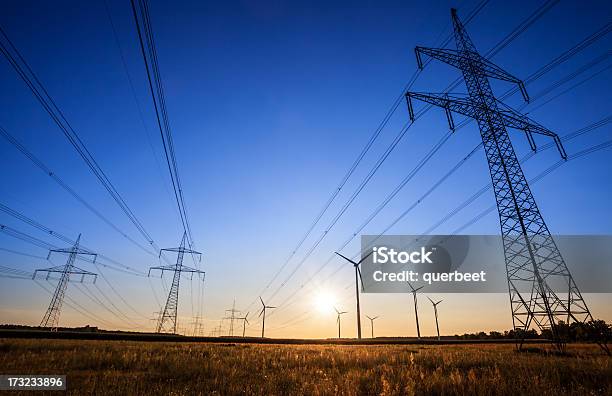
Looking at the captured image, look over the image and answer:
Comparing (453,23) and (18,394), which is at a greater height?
(453,23)

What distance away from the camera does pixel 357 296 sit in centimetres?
4472

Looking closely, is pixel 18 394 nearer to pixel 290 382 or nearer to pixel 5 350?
pixel 290 382

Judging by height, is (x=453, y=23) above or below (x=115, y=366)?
above

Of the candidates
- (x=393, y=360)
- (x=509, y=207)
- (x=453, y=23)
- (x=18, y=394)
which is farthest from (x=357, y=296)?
(x=18, y=394)

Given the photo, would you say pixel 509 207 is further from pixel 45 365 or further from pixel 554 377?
pixel 45 365

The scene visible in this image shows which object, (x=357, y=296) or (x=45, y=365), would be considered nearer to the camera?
(x=45, y=365)

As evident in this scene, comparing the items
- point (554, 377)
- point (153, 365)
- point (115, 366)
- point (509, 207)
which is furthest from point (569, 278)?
point (115, 366)

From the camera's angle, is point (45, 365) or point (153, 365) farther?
point (153, 365)

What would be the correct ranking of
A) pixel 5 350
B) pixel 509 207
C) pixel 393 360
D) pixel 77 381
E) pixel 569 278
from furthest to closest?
pixel 509 207 < pixel 569 278 < pixel 5 350 < pixel 393 360 < pixel 77 381

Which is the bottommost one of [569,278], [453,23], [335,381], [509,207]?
[335,381]

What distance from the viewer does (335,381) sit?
9062mm

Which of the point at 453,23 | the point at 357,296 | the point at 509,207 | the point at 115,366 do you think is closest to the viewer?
the point at 115,366

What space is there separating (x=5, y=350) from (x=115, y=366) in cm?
869

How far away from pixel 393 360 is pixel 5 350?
19039 millimetres
